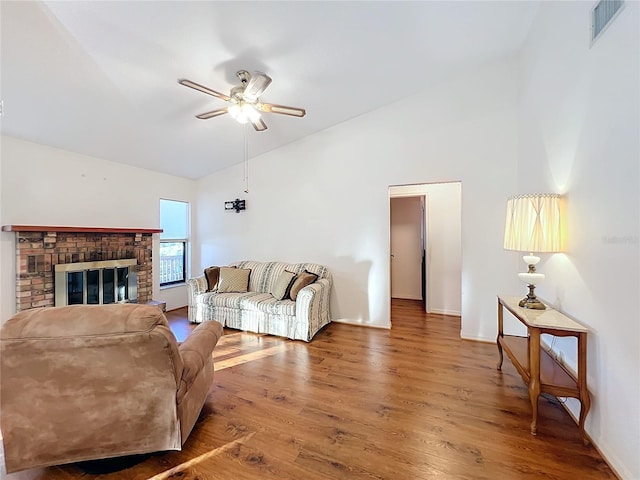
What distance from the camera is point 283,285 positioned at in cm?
386

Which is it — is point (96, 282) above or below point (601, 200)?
below

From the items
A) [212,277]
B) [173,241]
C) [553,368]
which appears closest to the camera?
[553,368]

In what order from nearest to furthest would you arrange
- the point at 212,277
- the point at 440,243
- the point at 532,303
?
the point at 532,303
the point at 212,277
the point at 440,243

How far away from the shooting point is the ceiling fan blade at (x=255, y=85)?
7.35 feet

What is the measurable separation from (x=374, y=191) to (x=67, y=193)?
4.08 meters

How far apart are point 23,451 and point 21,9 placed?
2.76 meters

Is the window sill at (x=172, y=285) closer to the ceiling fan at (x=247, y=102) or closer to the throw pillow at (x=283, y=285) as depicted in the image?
the throw pillow at (x=283, y=285)

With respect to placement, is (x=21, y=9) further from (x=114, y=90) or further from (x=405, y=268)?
Answer: (x=405, y=268)

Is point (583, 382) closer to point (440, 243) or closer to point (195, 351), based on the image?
point (195, 351)

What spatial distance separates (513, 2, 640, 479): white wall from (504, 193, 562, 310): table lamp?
10cm

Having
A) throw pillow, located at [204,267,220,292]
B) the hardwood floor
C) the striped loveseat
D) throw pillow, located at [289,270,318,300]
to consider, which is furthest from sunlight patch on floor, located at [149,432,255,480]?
throw pillow, located at [204,267,220,292]

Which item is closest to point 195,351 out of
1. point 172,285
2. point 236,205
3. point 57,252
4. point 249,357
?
point 249,357

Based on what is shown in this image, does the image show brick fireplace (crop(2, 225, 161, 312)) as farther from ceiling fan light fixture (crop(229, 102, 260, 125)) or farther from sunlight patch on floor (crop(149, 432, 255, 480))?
sunlight patch on floor (crop(149, 432, 255, 480))

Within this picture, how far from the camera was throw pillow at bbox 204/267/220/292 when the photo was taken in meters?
4.27
